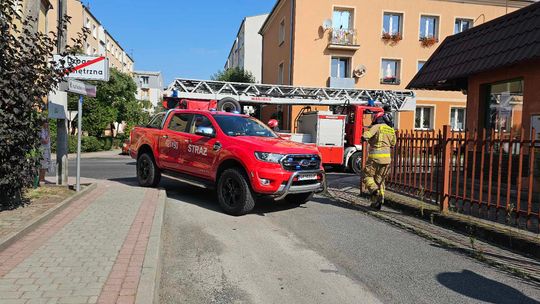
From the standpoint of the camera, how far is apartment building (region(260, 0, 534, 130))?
2569 cm

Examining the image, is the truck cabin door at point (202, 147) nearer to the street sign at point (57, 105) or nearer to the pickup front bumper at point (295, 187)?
the pickup front bumper at point (295, 187)

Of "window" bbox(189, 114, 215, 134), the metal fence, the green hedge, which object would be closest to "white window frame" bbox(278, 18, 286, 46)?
the green hedge

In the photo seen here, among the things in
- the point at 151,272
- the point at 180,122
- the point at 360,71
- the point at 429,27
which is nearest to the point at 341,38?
the point at 360,71

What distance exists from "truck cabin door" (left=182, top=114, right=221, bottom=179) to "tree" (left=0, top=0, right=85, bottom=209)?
8.48 feet

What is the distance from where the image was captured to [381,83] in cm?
2700

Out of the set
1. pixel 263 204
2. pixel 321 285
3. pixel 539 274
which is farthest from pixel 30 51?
pixel 539 274

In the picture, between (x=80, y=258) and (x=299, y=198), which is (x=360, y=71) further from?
(x=80, y=258)

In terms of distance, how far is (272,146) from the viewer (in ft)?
23.3

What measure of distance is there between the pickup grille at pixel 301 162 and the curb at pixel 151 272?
2334 mm

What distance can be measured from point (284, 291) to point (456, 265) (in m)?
2.19

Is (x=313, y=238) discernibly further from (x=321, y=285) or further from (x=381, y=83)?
(x=381, y=83)

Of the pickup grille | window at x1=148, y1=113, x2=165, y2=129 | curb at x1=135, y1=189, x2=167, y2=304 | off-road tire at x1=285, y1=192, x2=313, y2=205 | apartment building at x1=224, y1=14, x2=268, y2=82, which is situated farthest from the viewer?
apartment building at x1=224, y1=14, x2=268, y2=82

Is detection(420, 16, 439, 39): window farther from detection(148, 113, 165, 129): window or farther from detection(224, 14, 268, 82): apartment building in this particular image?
detection(224, 14, 268, 82): apartment building

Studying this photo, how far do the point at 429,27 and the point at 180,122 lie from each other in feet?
77.5
